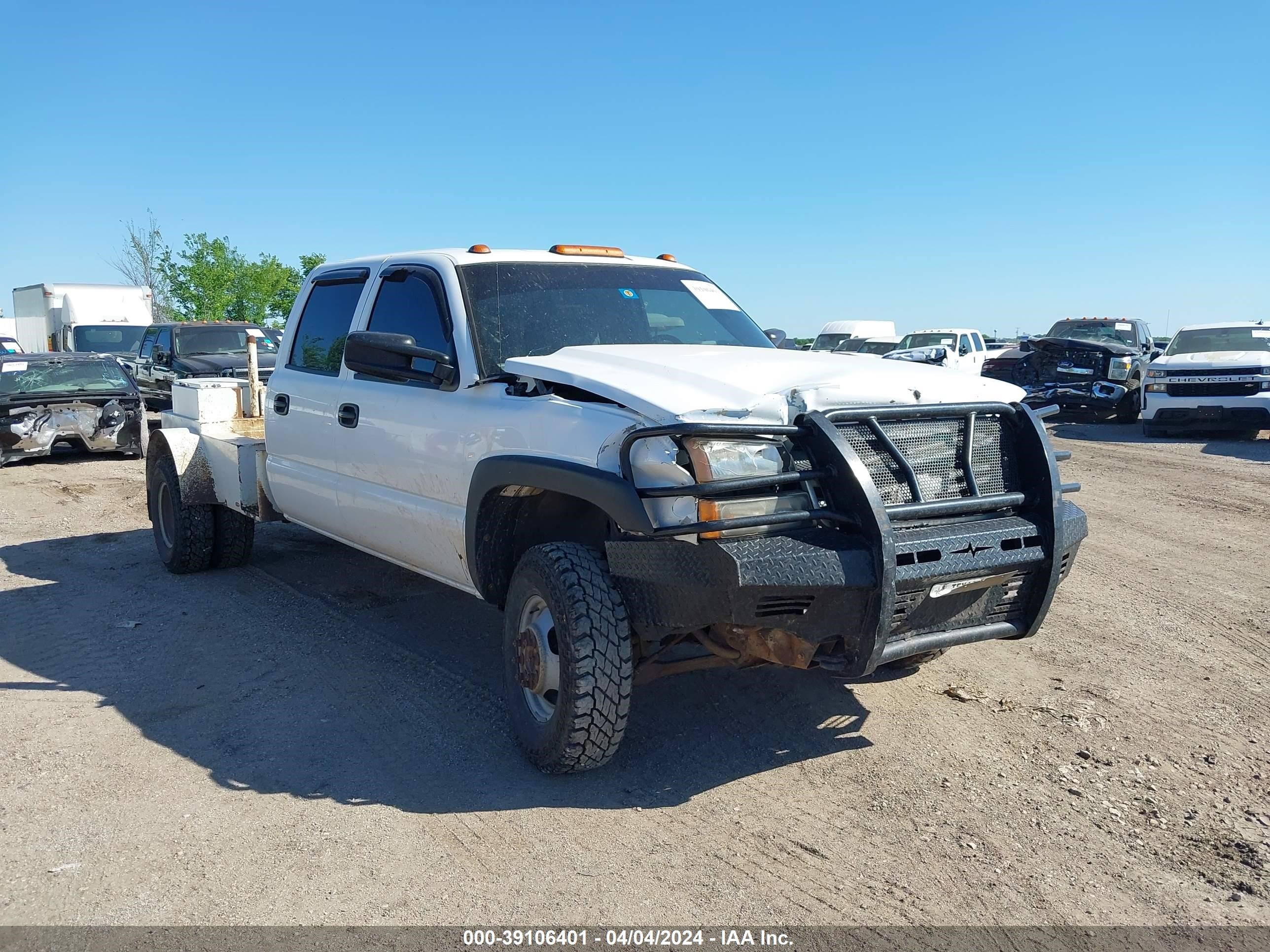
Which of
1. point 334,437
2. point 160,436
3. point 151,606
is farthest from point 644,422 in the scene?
point 160,436

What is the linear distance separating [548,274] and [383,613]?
2.36 m

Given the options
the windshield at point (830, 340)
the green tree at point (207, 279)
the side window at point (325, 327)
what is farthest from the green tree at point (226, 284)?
the side window at point (325, 327)

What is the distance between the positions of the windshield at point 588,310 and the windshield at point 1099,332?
14.9 metres

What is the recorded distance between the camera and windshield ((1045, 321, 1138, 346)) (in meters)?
18.7

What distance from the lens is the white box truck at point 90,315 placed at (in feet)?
85.0

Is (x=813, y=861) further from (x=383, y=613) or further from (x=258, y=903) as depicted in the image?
(x=383, y=613)

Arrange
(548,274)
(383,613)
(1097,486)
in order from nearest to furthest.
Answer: (548,274) → (383,613) → (1097,486)

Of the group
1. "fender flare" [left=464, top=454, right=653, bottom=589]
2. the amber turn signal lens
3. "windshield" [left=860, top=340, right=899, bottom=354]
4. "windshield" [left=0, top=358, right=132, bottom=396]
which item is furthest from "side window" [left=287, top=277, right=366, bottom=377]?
"windshield" [left=860, top=340, right=899, bottom=354]

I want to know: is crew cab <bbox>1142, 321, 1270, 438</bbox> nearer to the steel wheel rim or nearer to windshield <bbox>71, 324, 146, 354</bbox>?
the steel wheel rim

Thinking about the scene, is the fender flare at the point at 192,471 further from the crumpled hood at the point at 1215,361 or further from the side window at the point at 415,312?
the crumpled hood at the point at 1215,361

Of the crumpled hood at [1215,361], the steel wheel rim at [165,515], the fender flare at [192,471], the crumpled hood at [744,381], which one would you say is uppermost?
the crumpled hood at [744,381]

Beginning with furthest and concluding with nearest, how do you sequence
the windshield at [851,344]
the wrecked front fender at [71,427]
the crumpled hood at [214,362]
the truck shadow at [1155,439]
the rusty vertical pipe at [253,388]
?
the windshield at [851,344], the crumpled hood at [214,362], the truck shadow at [1155,439], the wrecked front fender at [71,427], the rusty vertical pipe at [253,388]

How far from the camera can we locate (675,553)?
3.40 m

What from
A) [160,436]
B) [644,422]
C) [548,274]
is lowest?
[160,436]
